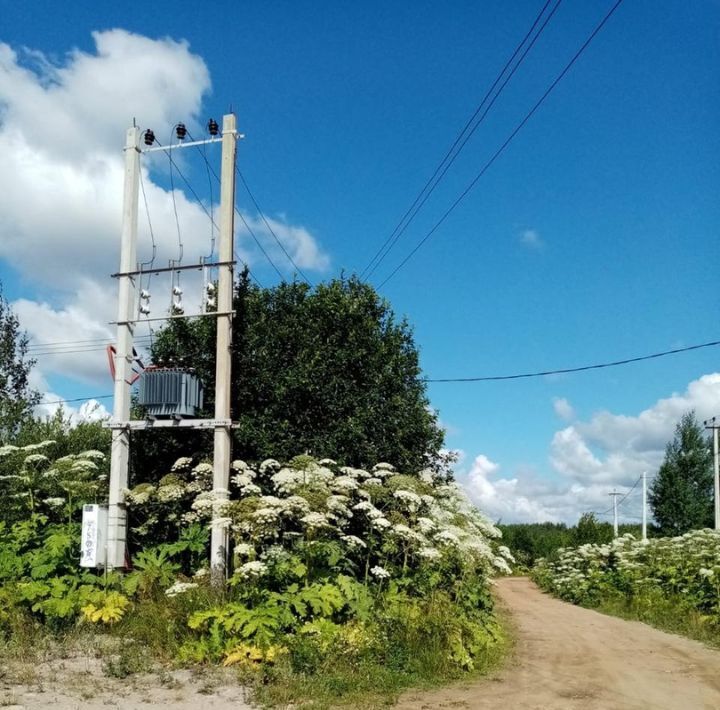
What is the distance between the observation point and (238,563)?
445 inches

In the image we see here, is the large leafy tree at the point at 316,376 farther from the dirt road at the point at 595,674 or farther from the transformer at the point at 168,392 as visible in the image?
the dirt road at the point at 595,674

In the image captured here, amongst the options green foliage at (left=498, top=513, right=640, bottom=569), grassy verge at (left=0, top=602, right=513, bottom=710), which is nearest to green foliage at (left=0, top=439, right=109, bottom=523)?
grassy verge at (left=0, top=602, right=513, bottom=710)

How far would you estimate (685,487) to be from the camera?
45375mm

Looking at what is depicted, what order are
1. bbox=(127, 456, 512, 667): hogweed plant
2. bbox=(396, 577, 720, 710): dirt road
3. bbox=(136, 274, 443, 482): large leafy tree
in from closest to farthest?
bbox=(396, 577, 720, 710): dirt road → bbox=(127, 456, 512, 667): hogweed plant → bbox=(136, 274, 443, 482): large leafy tree

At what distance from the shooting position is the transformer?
1312cm

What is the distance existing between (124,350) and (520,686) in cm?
848

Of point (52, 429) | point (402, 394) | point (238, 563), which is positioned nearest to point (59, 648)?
point (238, 563)

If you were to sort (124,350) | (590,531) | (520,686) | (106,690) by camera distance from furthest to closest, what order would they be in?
(590,531)
(124,350)
(520,686)
(106,690)

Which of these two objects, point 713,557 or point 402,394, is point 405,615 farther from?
point 713,557

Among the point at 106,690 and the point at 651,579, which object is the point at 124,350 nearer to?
the point at 106,690

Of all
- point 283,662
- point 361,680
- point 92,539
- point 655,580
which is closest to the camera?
point 361,680

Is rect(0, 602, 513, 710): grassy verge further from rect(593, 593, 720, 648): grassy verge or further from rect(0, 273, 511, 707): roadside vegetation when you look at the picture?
rect(593, 593, 720, 648): grassy verge

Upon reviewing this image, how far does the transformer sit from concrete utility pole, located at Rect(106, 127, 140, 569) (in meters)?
0.63

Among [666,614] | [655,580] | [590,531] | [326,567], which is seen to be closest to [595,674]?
[326,567]
